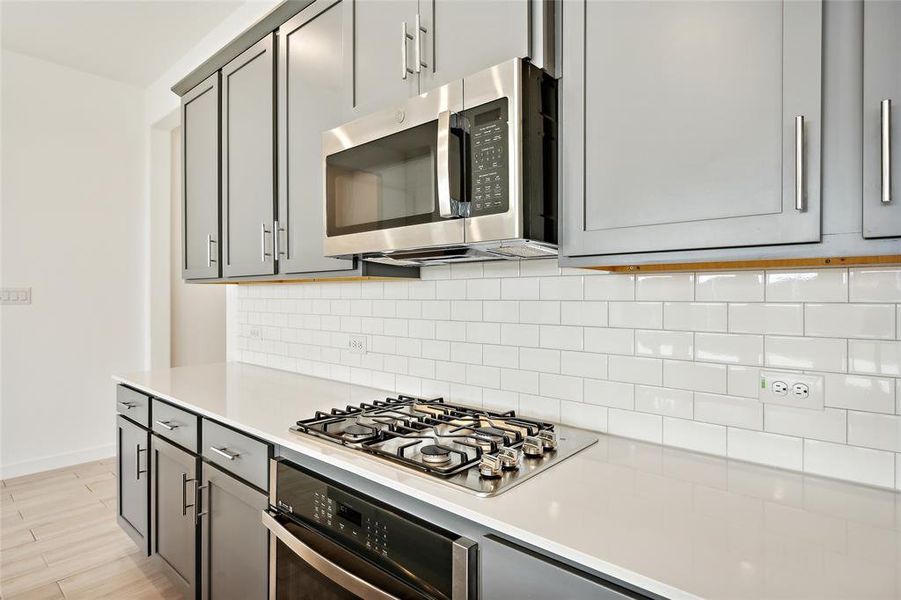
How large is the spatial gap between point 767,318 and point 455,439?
2.70 feet

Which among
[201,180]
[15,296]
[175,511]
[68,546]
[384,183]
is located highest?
[201,180]

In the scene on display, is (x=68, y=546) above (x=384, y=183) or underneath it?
underneath

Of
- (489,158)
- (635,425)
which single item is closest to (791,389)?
(635,425)

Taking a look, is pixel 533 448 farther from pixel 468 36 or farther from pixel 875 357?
pixel 468 36

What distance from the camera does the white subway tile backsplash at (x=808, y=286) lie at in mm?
1128

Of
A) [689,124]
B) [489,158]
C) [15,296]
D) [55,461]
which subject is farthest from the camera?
[55,461]

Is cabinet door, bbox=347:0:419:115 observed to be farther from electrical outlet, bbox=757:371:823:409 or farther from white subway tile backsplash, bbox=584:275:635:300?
electrical outlet, bbox=757:371:823:409

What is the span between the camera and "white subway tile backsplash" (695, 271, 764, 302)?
1230 mm

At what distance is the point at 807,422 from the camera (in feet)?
3.83

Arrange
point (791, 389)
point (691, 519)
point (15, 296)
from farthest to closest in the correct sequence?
point (15, 296), point (791, 389), point (691, 519)

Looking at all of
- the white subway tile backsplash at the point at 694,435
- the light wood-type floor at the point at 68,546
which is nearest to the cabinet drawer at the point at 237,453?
the light wood-type floor at the point at 68,546

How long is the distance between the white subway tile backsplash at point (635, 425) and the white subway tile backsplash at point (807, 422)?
0.85 feet

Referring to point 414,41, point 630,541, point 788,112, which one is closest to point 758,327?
point 788,112

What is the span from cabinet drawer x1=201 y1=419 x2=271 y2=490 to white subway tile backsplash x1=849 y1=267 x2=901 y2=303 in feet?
5.17
